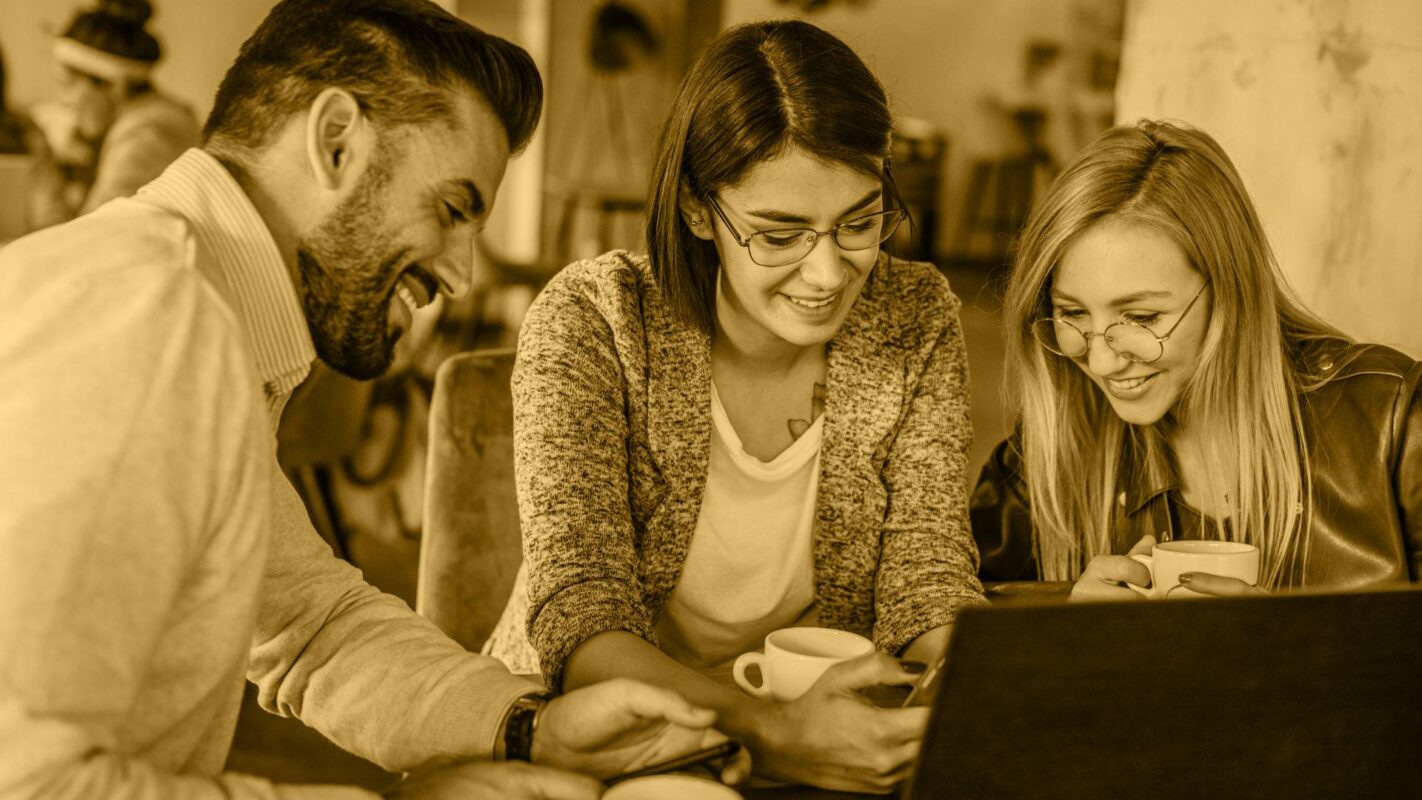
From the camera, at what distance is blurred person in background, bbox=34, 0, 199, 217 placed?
4.22m

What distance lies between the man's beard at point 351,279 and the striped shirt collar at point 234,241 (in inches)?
1.1

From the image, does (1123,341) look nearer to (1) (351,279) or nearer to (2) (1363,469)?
(2) (1363,469)

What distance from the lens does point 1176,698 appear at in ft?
2.85

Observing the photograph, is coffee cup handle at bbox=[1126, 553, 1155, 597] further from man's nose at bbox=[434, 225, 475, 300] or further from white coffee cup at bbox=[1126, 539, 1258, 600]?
man's nose at bbox=[434, 225, 475, 300]

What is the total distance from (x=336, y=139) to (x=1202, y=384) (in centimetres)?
118

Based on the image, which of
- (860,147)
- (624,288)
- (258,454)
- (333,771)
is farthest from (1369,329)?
(333,771)

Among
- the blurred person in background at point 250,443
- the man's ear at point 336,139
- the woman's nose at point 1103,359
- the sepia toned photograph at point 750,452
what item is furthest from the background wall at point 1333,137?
the man's ear at point 336,139

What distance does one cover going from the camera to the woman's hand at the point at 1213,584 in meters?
1.30

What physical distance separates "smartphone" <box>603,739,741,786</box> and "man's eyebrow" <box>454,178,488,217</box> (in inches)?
20.3

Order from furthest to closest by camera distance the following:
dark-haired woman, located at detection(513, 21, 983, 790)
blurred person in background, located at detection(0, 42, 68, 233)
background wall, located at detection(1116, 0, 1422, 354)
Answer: blurred person in background, located at detection(0, 42, 68, 233) → background wall, located at detection(1116, 0, 1422, 354) → dark-haired woman, located at detection(513, 21, 983, 790)

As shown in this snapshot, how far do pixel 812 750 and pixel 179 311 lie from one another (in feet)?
2.12

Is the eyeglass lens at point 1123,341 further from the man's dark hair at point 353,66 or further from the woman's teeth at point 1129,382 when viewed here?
the man's dark hair at point 353,66

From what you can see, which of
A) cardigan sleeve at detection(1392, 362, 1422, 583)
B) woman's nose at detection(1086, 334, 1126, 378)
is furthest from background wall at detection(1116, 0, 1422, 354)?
woman's nose at detection(1086, 334, 1126, 378)

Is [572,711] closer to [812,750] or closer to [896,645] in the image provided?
[812,750]
